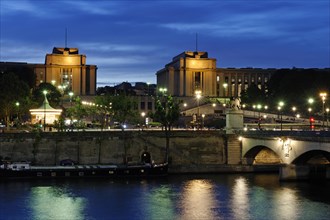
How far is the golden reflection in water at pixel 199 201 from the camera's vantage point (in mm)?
54500

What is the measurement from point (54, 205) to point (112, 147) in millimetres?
27014

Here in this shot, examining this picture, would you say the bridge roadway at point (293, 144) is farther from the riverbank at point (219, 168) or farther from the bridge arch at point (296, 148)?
the riverbank at point (219, 168)

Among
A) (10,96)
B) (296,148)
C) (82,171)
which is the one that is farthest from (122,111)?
(296,148)

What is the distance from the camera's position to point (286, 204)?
58.0 meters

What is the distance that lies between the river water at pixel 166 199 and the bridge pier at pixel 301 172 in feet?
3.97

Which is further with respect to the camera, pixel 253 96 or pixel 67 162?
pixel 253 96

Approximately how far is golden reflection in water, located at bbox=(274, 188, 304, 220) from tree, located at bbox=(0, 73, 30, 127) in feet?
171

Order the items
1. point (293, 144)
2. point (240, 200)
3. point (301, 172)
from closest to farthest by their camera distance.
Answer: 1. point (240, 200)
2. point (293, 144)
3. point (301, 172)

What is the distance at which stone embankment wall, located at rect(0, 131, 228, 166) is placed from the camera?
8238 centimetres

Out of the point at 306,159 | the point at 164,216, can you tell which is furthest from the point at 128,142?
the point at 164,216

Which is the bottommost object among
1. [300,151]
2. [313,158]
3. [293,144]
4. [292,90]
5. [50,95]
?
[313,158]

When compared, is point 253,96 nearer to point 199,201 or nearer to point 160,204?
Answer: point 199,201

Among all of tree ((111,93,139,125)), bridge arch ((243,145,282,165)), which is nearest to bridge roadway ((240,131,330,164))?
bridge arch ((243,145,282,165))

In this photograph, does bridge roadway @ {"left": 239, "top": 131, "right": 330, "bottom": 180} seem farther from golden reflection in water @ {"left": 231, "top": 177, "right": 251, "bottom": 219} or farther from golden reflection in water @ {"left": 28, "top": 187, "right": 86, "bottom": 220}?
golden reflection in water @ {"left": 28, "top": 187, "right": 86, "bottom": 220}
